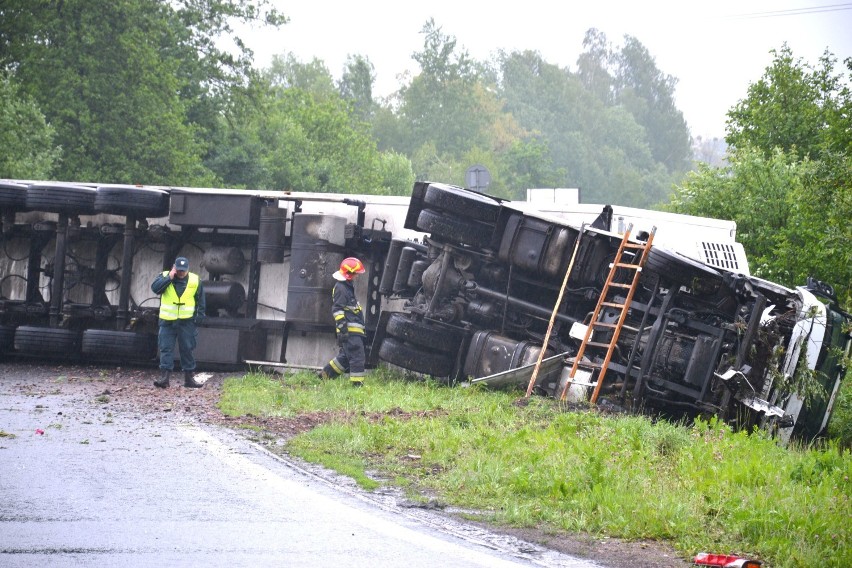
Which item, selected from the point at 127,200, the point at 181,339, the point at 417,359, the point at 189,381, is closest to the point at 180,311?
the point at 181,339

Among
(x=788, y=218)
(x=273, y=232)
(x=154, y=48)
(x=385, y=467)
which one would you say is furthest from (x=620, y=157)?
(x=385, y=467)

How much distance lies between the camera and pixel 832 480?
310 inches

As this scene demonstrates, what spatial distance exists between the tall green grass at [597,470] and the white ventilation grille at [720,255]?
4.03 metres

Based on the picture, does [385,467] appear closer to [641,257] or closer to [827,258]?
[641,257]

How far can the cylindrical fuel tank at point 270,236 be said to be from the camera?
51.6 feet

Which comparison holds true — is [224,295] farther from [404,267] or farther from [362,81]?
[362,81]

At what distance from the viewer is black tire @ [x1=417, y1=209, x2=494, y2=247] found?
14.0 meters

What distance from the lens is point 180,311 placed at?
14.1 metres

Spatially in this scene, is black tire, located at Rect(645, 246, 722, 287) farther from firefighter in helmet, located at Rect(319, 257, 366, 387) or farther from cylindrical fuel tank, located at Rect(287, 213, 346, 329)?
cylindrical fuel tank, located at Rect(287, 213, 346, 329)

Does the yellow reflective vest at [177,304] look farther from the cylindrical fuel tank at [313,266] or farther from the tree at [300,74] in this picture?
the tree at [300,74]

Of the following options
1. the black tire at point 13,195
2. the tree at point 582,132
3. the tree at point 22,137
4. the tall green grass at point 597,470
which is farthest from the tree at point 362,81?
the tall green grass at point 597,470

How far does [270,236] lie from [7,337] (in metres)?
4.02

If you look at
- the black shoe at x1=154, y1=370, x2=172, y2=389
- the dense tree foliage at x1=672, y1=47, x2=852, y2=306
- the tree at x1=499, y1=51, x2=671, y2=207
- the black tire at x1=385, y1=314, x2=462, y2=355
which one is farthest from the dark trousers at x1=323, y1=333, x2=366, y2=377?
the tree at x1=499, y1=51, x2=671, y2=207

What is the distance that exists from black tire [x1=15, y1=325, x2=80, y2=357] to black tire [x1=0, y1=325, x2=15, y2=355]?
1.18ft
